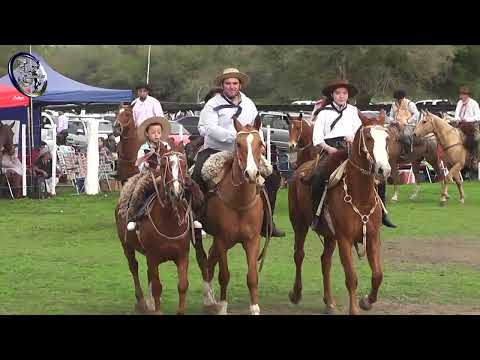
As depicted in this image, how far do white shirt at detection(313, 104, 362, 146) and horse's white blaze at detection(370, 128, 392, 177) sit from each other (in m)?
1.52

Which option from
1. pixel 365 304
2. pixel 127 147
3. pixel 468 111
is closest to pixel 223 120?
pixel 365 304

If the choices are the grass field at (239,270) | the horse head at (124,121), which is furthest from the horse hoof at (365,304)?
the horse head at (124,121)

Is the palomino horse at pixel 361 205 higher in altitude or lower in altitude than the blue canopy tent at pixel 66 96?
lower

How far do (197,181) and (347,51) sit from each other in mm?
43704

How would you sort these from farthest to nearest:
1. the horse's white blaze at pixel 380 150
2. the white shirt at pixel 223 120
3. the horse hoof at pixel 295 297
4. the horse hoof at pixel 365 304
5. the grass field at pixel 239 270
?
the horse hoof at pixel 295 297
the grass field at pixel 239 270
the white shirt at pixel 223 120
the horse hoof at pixel 365 304
the horse's white blaze at pixel 380 150

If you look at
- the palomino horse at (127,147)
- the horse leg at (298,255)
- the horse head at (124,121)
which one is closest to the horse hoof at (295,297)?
the horse leg at (298,255)

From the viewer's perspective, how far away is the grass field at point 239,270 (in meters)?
11.3

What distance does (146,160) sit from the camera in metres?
10.3

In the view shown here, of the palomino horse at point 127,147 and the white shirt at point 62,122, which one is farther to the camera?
the white shirt at point 62,122

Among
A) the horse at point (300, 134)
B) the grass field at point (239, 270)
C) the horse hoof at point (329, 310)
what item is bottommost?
the grass field at point (239, 270)

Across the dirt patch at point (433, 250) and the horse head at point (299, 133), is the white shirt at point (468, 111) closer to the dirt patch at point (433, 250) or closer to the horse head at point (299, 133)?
the horse head at point (299, 133)

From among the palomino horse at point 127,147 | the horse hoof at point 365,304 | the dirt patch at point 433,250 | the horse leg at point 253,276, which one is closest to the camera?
the horse leg at point 253,276

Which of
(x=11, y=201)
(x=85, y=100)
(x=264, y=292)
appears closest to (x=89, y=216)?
(x=11, y=201)

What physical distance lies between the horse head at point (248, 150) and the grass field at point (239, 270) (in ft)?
6.25
